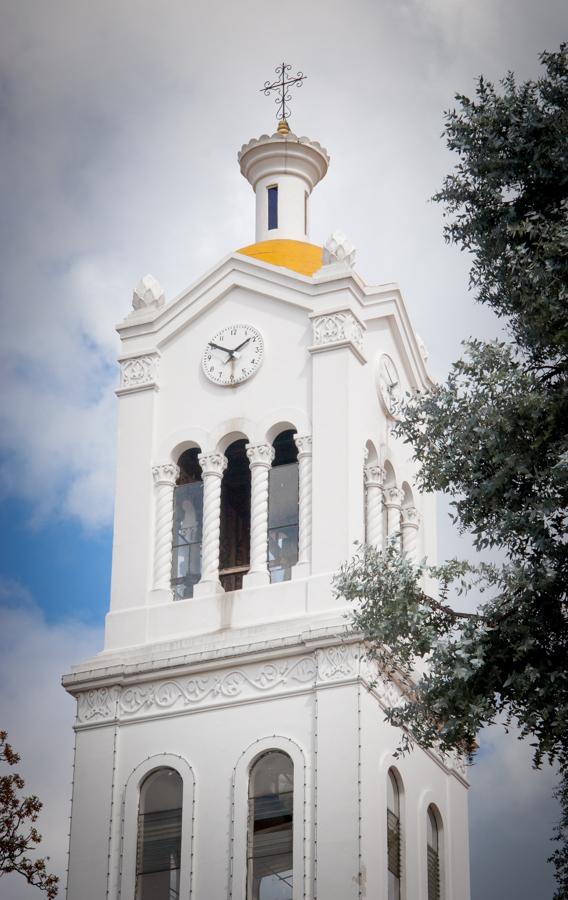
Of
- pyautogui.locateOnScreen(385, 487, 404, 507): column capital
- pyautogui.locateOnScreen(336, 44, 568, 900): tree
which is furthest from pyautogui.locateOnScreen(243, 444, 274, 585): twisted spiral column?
pyautogui.locateOnScreen(336, 44, 568, 900): tree

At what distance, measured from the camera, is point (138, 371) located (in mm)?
41969

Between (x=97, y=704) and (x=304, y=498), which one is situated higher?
(x=304, y=498)

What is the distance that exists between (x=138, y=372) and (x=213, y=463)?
2927 millimetres

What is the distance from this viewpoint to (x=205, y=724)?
37312 mm

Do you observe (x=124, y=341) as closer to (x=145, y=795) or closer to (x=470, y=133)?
(x=145, y=795)

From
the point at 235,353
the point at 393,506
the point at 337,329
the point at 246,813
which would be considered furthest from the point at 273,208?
the point at 246,813

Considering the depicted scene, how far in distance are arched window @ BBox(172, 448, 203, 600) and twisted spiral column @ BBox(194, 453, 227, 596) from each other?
88 cm

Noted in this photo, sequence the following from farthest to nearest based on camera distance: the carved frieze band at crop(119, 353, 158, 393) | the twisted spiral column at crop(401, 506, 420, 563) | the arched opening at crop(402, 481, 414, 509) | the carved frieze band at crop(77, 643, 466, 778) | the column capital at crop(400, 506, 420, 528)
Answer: the arched opening at crop(402, 481, 414, 509), the column capital at crop(400, 506, 420, 528), the twisted spiral column at crop(401, 506, 420, 563), the carved frieze band at crop(119, 353, 158, 393), the carved frieze band at crop(77, 643, 466, 778)

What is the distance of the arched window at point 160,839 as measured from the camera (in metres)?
36.7

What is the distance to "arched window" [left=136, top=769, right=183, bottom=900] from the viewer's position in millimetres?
36656

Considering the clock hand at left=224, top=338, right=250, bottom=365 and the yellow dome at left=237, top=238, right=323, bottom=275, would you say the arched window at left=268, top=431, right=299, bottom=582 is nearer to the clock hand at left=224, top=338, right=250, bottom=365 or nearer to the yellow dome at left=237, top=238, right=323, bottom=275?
the clock hand at left=224, top=338, right=250, bottom=365

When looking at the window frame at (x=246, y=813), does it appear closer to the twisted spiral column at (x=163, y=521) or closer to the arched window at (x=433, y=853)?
the arched window at (x=433, y=853)

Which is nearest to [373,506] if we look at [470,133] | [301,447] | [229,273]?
[301,447]

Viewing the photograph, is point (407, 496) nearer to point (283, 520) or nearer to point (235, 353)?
point (283, 520)
